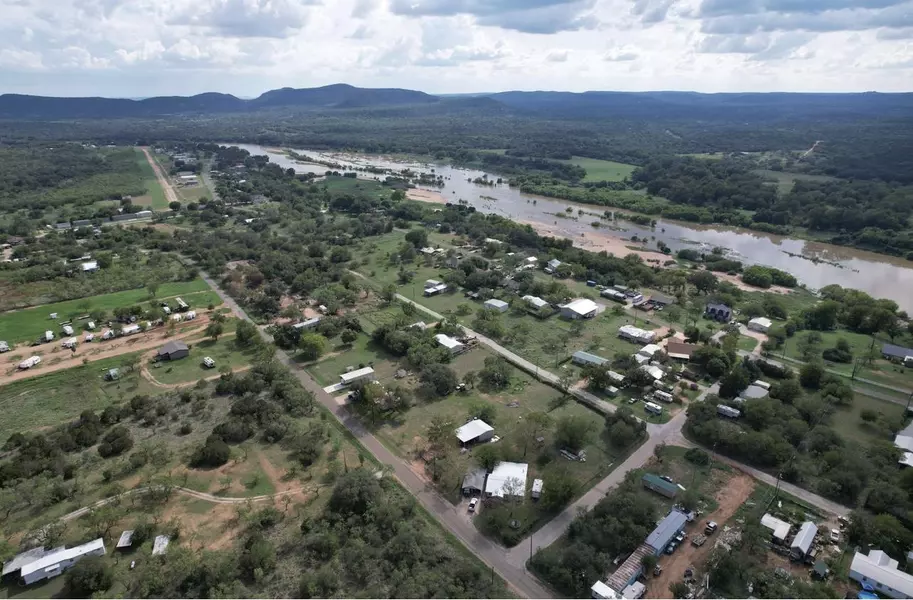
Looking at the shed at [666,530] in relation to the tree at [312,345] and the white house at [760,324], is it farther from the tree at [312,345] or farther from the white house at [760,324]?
the white house at [760,324]

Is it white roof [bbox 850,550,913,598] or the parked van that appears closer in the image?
white roof [bbox 850,550,913,598]

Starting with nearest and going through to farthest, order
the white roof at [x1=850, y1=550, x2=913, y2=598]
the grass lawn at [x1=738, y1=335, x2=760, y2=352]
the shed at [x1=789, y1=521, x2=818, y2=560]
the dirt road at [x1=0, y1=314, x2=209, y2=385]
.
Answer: the white roof at [x1=850, y1=550, x2=913, y2=598] → the shed at [x1=789, y1=521, x2=818, y2=560] → the dirt road at [x1=0, y1=314, x2=209, y2=385] → the grass lawn at [x1=738, y1=335, x2=760, y2=352]

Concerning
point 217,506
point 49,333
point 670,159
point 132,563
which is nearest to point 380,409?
point 217,506

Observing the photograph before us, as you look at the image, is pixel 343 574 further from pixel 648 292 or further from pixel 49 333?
pixel 648 292

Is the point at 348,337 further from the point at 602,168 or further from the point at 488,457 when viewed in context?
the point at 602,168

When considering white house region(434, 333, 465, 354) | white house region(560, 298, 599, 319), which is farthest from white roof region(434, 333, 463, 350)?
white house region(560, 298, 599, 319)

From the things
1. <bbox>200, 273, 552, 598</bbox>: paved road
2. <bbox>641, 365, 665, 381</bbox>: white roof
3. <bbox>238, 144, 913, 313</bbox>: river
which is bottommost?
<bbox>238, 144, 913, 313</bbox>: river

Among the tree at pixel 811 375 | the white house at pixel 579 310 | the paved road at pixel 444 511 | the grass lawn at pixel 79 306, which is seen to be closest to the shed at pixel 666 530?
the paved road at pixel 444 511

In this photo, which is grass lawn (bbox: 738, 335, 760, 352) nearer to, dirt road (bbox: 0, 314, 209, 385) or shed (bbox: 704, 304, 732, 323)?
shed (bbox: 704, 304, 732, 323)
